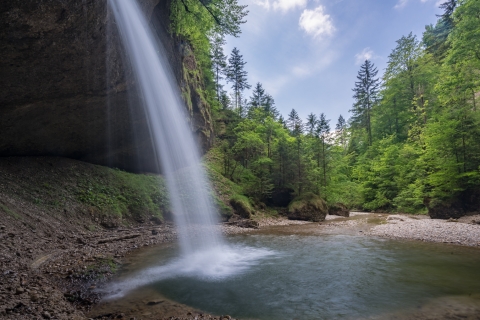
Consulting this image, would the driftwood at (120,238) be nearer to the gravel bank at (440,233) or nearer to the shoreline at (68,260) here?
the shoreline at (68,260)

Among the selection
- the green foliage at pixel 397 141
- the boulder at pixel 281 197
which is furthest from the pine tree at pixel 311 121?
the boulder at pixel 281 197

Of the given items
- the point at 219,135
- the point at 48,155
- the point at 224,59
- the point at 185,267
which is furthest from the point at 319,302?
the point at 224,59

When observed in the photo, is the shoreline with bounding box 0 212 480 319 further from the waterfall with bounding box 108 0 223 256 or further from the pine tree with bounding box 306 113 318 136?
the pine tree with bounding box 306 113 318 136

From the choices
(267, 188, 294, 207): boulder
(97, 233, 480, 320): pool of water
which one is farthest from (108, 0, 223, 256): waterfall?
(267, 188, 294, 207): boulder

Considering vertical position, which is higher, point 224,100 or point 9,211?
point 224,100

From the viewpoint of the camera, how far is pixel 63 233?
8.82 metres

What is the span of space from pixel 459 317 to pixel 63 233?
37.2 ft

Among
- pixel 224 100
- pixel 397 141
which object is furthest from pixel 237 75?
pixel 397 141

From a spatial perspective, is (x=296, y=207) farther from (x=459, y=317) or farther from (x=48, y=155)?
(x=48, y=155)

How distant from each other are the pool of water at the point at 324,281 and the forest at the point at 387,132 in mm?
10365

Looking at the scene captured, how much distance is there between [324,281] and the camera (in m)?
6.49

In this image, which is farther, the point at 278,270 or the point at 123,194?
the point at 123,194

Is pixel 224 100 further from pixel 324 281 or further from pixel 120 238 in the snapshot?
pixel 324 281

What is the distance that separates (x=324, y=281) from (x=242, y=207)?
38.9 ft
